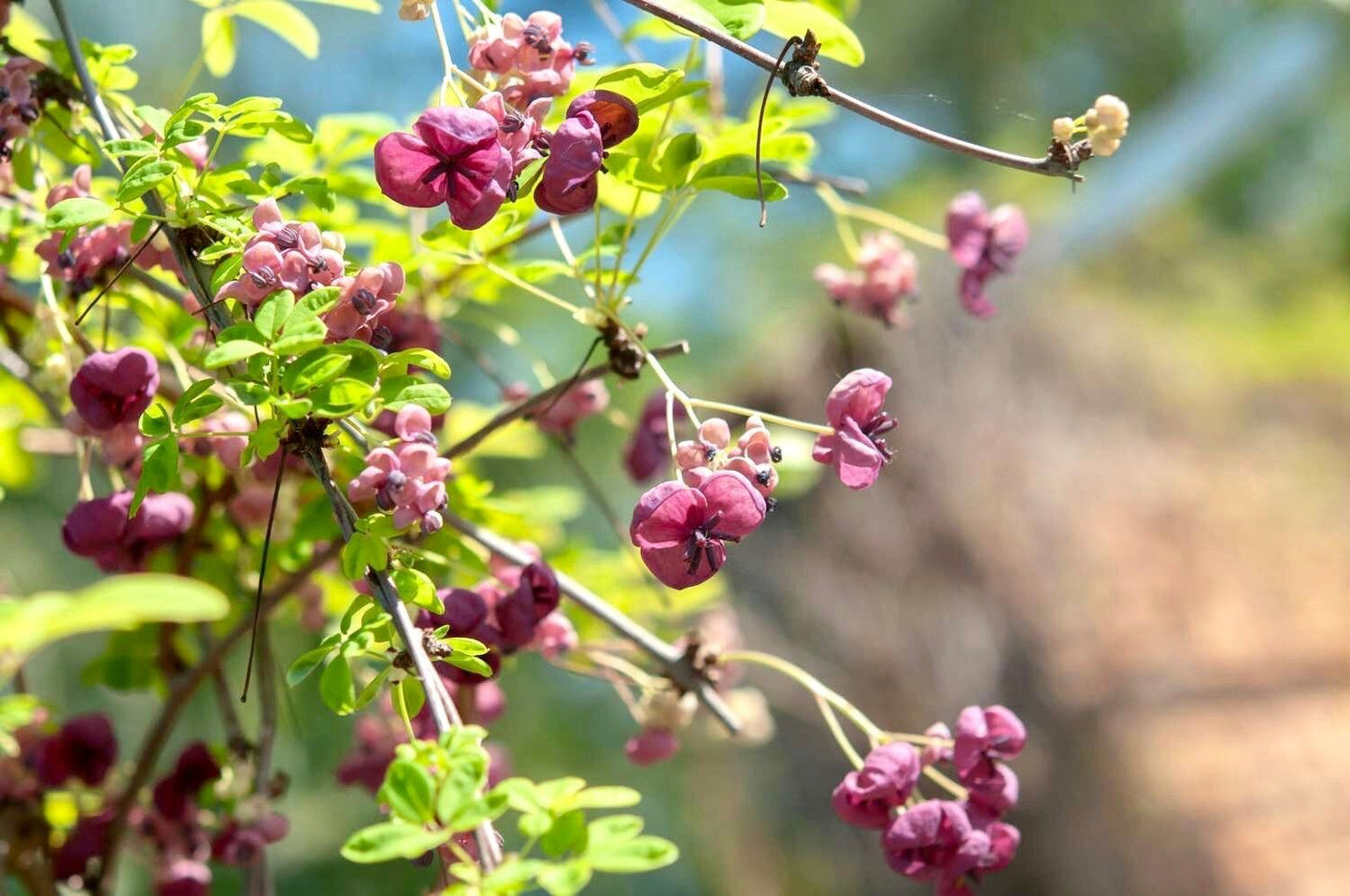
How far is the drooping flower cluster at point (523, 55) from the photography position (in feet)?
1.18

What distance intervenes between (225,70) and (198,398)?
0.76 ft

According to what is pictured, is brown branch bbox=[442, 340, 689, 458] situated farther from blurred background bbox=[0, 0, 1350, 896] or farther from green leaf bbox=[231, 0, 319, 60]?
blurred background bbox=[0, 0, 1350, 896]

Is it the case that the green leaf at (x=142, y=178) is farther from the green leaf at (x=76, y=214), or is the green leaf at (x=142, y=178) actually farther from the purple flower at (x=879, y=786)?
the purple flower at (x=879, y=786)

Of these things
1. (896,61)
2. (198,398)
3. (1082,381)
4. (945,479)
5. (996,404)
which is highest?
(896,61)

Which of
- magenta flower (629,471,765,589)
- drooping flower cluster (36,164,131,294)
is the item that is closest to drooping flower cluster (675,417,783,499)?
magenta flower (629,471,765,589)

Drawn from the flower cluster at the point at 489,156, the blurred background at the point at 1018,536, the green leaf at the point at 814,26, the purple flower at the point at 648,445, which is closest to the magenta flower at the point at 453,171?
the flower cluster at the point at 489,156

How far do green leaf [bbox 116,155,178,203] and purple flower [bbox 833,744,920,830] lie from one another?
282mm

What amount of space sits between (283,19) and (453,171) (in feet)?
0.74

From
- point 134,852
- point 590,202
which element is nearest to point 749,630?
point 134,852

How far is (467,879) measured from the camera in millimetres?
265

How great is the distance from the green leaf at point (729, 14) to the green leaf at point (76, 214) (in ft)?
0.57

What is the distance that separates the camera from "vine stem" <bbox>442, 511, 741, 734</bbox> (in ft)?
1.43

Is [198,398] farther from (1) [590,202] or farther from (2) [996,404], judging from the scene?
(2) [996,404]

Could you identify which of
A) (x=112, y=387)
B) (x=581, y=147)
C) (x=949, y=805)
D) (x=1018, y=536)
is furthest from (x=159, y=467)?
(x=1018, y=536)
